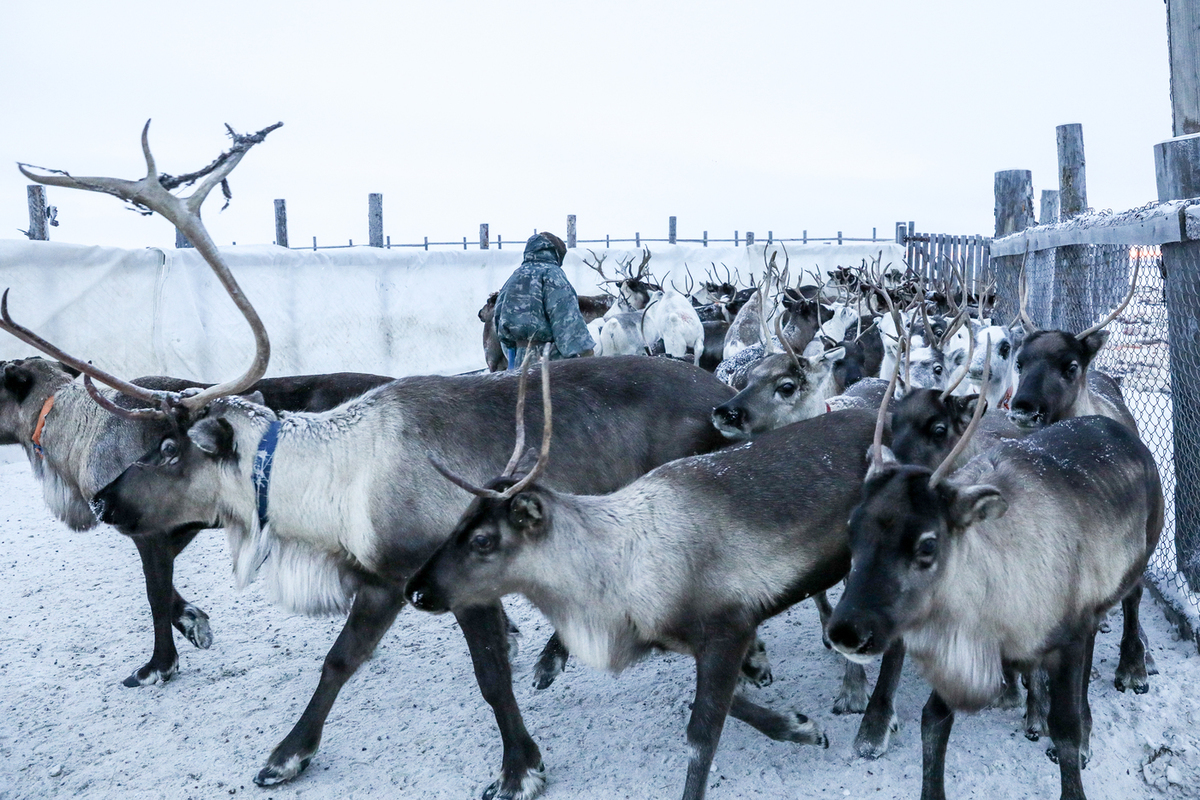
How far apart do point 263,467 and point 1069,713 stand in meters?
2.80

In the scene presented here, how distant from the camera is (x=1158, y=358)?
7801 millimetres

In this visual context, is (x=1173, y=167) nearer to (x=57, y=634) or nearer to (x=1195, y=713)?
(x=1195, y=713)

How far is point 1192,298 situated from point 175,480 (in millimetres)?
4222

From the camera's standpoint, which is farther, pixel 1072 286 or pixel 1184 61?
pixel 1072 286

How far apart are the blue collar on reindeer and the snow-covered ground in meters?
0.93

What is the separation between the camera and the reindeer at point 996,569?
2467 mm

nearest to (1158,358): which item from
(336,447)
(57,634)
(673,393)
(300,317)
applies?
(673,393)

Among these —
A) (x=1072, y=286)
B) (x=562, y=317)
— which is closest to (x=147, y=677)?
(x=562, y=317)

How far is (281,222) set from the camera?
13859 millimetres

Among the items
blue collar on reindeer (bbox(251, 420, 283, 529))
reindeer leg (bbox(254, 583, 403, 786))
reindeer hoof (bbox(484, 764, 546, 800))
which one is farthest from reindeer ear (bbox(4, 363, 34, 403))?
reindeer hoof (bbox(484, 764, 546, 800))

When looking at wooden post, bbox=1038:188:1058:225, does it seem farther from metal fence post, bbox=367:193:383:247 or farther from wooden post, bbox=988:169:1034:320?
metal fence post, bbox=367:193:383:247

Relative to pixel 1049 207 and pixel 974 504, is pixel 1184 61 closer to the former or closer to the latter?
pixel 974 504

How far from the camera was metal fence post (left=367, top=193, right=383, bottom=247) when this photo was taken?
15.8 m

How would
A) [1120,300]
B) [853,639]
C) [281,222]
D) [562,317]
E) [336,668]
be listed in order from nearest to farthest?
[853,639] → [336,668] → [1120,300] → [562,317] → [281,222]
